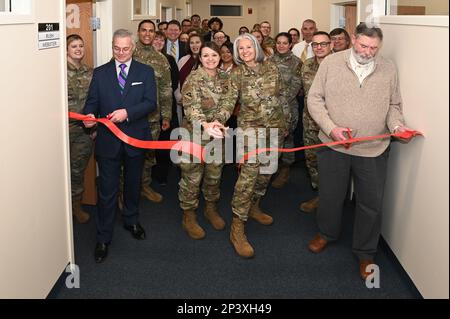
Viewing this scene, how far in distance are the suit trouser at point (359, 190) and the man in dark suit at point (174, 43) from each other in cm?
348

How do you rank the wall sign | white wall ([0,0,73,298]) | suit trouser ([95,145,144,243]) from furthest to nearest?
suit trouser ([95,145,144,243]) < the wall sign < white wall ([0,0,73,298])

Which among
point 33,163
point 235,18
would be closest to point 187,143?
point 33,163

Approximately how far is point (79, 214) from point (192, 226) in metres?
1.06

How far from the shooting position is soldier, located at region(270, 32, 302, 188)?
5367 mm

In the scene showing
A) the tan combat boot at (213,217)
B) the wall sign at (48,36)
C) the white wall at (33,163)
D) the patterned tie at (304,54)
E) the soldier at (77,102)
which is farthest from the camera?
the patterned tie at (304,54)

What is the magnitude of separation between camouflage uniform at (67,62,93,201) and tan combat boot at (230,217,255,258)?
141 centimetres

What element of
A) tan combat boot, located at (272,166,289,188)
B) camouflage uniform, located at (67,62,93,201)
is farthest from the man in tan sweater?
tan combat boot, located at (272,166,289,188)

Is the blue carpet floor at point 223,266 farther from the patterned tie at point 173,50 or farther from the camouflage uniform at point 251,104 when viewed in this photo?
the patterned tie at point 173,50

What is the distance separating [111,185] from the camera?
3.73 meters

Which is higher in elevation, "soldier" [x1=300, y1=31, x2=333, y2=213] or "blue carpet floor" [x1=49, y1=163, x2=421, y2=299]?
"soldier" [x1=300, y1=31, x2=333, y2=213]

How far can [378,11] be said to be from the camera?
4.34 m

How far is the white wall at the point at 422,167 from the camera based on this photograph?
105 inches

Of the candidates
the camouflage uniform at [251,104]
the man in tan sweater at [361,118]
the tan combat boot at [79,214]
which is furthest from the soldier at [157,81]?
the man in tan sweater at [361,118]

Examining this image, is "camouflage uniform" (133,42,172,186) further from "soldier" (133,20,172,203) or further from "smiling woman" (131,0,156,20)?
"smiling woman" (131,0,156,20)
